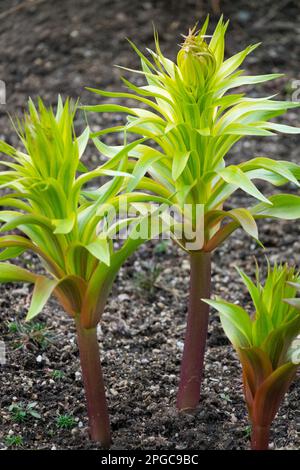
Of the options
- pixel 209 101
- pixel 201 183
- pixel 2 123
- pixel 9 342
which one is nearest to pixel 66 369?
pixel 9 342

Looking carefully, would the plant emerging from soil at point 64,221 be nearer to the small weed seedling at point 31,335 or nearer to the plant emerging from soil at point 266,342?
the plant emerging from soil at point 266,342

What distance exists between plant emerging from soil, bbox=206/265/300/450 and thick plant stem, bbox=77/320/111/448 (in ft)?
1.08

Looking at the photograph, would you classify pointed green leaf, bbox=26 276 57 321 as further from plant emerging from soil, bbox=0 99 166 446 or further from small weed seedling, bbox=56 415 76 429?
small weed seedling, bbox=56 415 76 429

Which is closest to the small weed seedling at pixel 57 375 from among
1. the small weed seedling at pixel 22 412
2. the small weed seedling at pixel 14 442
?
the small weed seedling at pixel 22 412

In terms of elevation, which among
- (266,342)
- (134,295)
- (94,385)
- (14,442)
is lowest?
(14,442)

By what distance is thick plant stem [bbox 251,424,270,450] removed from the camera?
2039 millimetres

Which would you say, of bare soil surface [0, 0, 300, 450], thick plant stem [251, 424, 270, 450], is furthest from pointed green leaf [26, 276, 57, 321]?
thick plant stem [251, 424, 270, 450]

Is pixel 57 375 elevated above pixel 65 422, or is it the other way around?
pixel 57 375

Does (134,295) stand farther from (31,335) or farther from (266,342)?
(266,342)

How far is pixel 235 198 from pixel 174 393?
1.41 m

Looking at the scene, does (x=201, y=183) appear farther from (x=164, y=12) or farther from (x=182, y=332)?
(x=164, y=12)

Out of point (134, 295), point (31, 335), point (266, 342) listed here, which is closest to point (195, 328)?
point (266, 342)

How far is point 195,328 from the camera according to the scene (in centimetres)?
220

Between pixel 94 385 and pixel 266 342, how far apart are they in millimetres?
464
